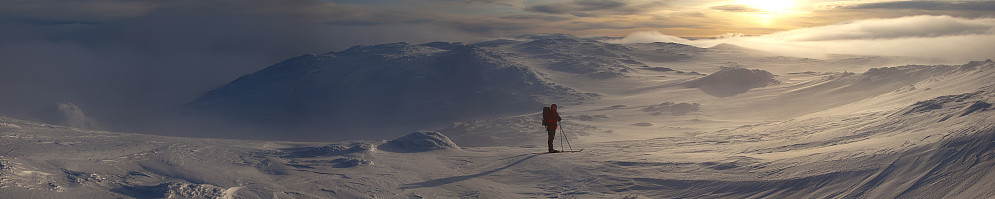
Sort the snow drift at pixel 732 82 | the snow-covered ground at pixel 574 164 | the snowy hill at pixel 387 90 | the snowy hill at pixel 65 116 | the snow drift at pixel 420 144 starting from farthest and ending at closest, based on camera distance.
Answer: the snowy hill at pixel 65 116, the snowy hill at pixel 387 90, the snow drift at pixel 732 82, the snow drift at pixel 420 144, the snow-covered ground at pixel 574 164

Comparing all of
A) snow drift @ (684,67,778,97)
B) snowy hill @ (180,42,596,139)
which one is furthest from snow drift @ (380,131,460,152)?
snow drift @ (684,67,778,97)

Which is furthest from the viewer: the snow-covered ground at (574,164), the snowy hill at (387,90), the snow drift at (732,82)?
the snowy hill at (387,90)

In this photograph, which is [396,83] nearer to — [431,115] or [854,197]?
[431,115]

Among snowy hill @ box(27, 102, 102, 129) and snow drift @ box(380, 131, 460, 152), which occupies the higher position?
snow drift @ box(380, 131, 460, 152)

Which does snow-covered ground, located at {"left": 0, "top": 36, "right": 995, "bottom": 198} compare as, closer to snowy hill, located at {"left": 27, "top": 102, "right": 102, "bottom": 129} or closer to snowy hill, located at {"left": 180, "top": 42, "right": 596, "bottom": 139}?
snowy hill, located at {"left": 180, "top": 42, "right": 596, "bottom": 139}

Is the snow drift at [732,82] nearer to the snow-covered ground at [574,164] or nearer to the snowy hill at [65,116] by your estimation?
the snow-covered ground at [574,164]

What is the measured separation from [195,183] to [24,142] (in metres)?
4.48

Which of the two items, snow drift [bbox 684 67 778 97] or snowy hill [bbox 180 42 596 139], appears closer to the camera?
snow drift [bbox 684 67 778 97]

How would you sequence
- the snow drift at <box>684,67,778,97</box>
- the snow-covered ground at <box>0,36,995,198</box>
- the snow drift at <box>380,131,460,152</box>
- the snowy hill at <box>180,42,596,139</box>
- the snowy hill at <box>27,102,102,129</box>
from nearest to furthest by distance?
the snow-covered ground at <box>0,36,995,198</box>
the snow drift at <box>380,131,460,152</box>
the snow drift at <box>684,67,778,97</box>
the snowy hill at <box>180,42,596,139</box>
the snowy hill at <box>27,102,102,129</box>

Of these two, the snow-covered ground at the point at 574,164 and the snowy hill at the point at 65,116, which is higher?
the snow-covered ground at the point at 574,164

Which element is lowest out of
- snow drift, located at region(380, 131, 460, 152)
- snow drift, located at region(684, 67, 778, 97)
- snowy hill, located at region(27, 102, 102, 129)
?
snowy hill, located at region(27, 102, 102, 129)

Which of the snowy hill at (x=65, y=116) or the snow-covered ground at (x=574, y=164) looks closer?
the snow-covered ground at (x=574, y=164)

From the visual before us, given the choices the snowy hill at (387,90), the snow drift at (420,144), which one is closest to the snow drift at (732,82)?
the snowy hill at (387,90)

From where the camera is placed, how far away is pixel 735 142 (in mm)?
14375
